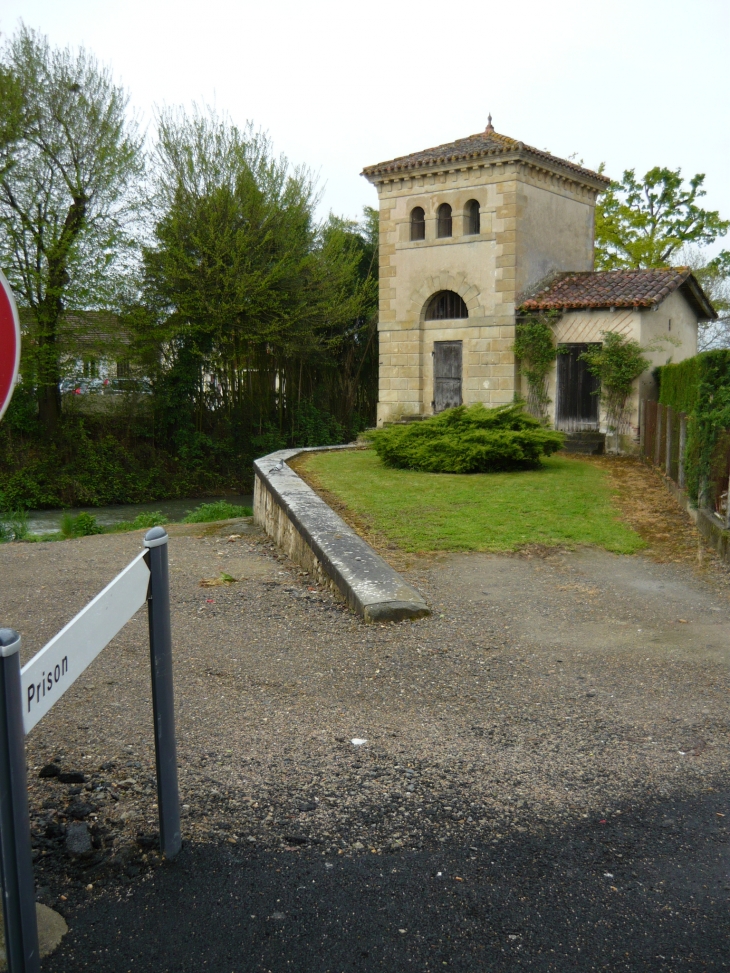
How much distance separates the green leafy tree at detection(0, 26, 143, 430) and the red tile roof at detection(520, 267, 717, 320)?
1240 centimetres

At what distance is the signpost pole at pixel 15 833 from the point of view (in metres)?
2.37

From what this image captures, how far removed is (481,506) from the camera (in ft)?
38.0

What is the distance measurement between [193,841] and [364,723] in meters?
1.42

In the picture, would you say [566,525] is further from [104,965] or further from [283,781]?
[104,965]

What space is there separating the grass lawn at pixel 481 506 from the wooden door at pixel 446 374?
776cm

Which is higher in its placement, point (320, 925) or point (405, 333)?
point (405, 333)

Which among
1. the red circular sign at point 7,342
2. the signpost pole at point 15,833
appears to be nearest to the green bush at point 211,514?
the red circular sign at point 7,342

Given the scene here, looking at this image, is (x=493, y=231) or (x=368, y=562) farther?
(x=493, y=231)

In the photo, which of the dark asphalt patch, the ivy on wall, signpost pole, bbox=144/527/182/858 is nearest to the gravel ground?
the dark asphalt patch

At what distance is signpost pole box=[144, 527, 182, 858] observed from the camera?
10.7ft

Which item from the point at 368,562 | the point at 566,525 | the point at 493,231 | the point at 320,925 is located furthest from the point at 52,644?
the point at 493,231

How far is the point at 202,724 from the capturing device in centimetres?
467

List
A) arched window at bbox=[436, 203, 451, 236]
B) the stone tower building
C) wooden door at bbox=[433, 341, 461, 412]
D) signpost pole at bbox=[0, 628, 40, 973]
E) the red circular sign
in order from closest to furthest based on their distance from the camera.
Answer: signpost pole at bbox=[0, 628, 40, 973] → the red circular sign → the stone tower building → arched window at bbox=[436, 203, 451, 236] → wooden door at bbox=[433, 341, 461, 412]

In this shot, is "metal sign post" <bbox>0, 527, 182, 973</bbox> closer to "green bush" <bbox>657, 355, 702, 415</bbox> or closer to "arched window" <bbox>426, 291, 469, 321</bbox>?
"green bush" <bbox>657, 355, 702, 415</bbox>
